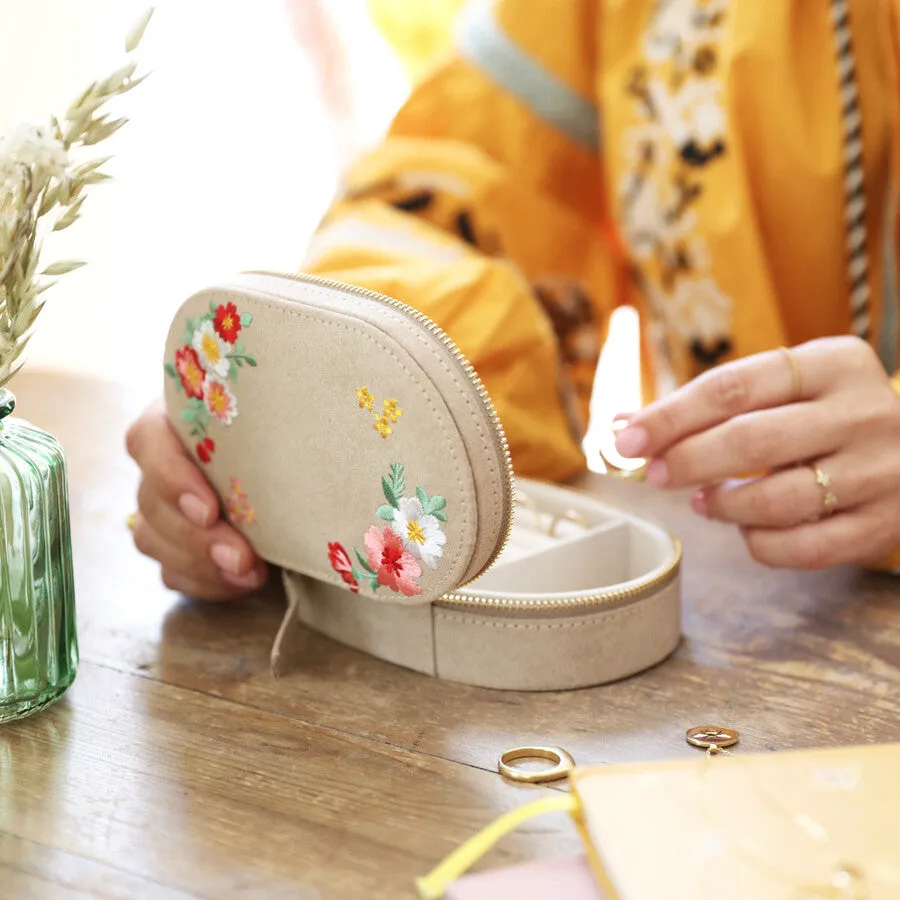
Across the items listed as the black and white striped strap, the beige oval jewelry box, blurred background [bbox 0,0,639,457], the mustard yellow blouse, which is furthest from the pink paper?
blurred background [bbox 0,0,639,457]

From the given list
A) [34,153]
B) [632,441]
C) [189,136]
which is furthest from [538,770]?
[189,136]

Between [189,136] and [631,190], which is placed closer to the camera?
[631,190]

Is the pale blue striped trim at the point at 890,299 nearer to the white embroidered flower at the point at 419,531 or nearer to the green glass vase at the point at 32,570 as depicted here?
the white embroidered flower at the point at 419,531

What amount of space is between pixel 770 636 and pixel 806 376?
15cm

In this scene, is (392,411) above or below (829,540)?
above

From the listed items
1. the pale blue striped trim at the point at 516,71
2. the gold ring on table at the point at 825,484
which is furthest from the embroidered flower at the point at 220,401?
the pale blue striped trim at the point at 516,71

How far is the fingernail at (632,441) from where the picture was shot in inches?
24.3

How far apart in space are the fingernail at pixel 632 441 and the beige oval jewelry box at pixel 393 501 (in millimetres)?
48

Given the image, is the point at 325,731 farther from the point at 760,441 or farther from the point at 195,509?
the point at 760,441

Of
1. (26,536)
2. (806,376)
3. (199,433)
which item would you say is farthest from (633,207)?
(26,536)

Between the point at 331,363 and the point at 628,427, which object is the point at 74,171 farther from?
the point at 628,427

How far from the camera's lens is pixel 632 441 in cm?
62

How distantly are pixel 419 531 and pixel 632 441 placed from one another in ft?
0.50

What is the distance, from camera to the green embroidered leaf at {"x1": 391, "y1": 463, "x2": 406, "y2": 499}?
521 mm
